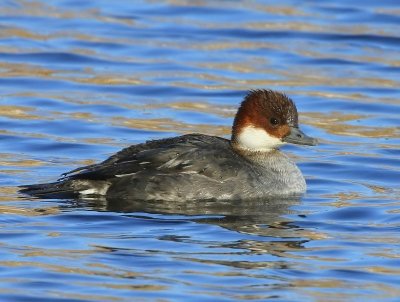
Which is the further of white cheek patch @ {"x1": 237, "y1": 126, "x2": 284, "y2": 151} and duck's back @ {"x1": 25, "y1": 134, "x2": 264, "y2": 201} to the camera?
white cheek patch @ {"x1": 237, "y1": 126, "x2": 284, "y2": 151}

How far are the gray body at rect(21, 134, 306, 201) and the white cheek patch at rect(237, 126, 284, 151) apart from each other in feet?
1.12

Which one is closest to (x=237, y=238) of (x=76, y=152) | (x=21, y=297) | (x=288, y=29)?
(x=21, y=297)

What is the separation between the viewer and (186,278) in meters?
9.70

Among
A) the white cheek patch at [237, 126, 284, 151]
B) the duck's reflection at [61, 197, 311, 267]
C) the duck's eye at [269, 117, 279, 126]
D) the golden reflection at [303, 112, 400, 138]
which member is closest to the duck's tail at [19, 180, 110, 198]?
the duck's reflection at [61, 197, 311, 267]

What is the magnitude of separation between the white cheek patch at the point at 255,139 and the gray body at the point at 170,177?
0.34m

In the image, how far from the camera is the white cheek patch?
1285cm

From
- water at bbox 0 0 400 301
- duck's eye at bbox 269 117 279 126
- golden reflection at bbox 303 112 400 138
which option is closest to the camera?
water at bbox 0 0 400 301

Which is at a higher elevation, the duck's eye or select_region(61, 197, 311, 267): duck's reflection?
the duck's eye

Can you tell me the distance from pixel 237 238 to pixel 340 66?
8.66 metres

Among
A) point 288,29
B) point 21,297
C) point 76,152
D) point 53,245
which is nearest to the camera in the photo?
point 21,297

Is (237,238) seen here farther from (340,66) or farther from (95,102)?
(340,66)

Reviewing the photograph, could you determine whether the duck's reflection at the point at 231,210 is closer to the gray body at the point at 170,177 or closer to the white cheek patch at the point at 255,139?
the gray body at the point at 170,177

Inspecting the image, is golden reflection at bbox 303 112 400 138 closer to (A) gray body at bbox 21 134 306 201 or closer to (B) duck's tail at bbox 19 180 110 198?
(A) gray body at bbox 21 134 306 201

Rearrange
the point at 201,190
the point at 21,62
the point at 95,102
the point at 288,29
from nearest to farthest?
the point at 201,190 → the point at 95,102 → the point at 21,62 → the point at 288,29
